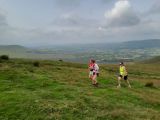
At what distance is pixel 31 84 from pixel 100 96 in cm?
889

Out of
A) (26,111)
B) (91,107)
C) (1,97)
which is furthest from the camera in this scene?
(1,97)

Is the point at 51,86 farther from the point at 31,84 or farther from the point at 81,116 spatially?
the point at 81,116

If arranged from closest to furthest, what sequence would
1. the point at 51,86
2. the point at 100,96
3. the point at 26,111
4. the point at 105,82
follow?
the point at 26,111, the point at 100,96, the point at 51,86, the point at 105,82

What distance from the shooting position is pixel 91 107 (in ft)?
83.3

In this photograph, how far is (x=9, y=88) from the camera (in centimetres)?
3200

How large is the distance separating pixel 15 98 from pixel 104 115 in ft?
26.5

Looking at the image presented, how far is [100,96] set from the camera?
3009 centimetres

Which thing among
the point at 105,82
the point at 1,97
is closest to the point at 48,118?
the point at 1,97

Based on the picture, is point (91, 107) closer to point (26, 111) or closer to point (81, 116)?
point (81, 116)

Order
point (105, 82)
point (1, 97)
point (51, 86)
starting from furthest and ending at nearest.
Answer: point (105, 82) < point (51, 86) < point (1, 97)

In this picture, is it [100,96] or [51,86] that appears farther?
[51,86]

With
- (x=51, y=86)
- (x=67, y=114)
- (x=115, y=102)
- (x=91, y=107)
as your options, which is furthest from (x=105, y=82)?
(x=67, y=114)

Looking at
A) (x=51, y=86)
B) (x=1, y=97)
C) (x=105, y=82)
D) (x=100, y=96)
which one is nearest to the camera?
(x=1, y=97)

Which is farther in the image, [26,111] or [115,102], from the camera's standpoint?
[115,102]
